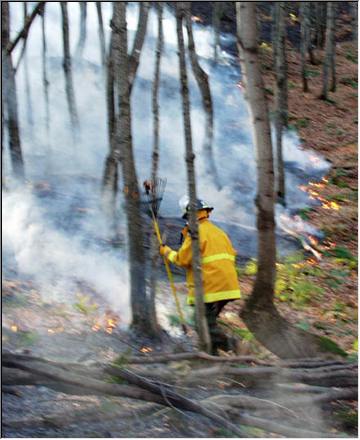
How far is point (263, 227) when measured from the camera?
5.00 m

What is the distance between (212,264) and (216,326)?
1.67 feet

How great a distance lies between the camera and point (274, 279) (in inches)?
200

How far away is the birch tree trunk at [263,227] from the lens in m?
4.81

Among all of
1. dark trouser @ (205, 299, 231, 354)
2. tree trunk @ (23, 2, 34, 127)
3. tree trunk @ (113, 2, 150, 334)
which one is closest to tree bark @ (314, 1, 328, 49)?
tree trunk @ (23, 2, 34, 127)

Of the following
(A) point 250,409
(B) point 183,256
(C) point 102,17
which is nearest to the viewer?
(A) point 250,409

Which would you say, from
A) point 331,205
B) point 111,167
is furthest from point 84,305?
point 331,205

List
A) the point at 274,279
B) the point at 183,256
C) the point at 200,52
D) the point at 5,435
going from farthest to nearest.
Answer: the point at 200,52, the point at 274,279, the point at 183,256, the point at 5,435

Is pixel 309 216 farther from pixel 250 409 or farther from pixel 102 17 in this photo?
pixel 102 17

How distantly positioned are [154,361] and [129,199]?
4.33ft

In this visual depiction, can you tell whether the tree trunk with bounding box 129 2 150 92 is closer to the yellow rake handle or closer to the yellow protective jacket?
the yellow rake handle

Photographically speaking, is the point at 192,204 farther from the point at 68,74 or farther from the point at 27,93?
the point at 68,74

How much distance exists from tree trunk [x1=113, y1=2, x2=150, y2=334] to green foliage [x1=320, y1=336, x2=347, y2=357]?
144 centimetres

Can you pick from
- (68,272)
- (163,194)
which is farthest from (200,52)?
(68,272)

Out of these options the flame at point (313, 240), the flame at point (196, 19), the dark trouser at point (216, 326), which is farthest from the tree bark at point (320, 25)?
the dark trouser at point (216, 326)
